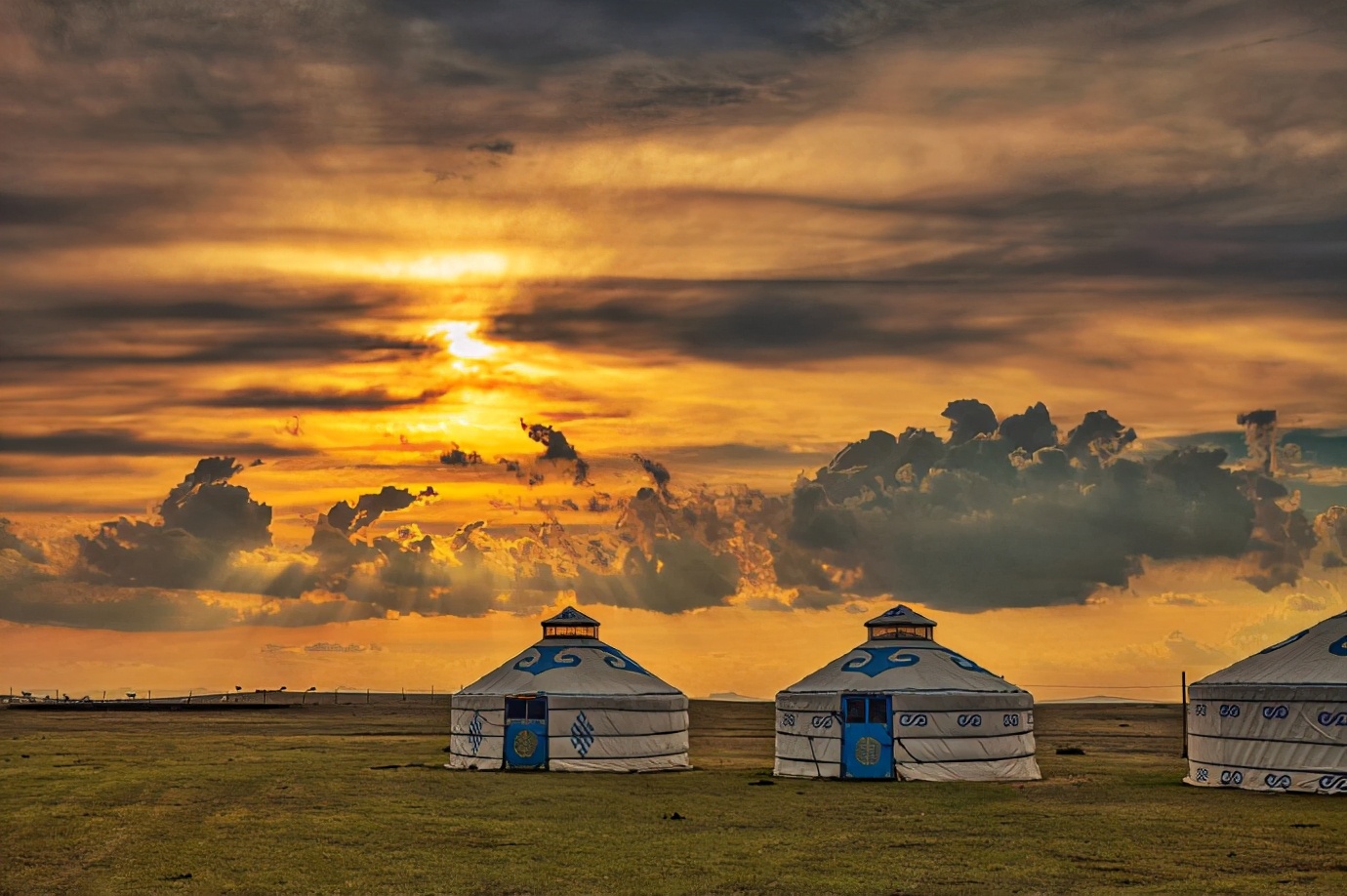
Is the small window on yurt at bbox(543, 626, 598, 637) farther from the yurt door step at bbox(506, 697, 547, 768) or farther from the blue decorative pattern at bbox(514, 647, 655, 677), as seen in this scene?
the yurt door step at bbox(506, 697, 547, 768)

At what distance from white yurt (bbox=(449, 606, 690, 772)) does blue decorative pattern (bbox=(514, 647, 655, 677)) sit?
1.0 inches

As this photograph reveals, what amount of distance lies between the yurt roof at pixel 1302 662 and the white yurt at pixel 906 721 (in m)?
4.96

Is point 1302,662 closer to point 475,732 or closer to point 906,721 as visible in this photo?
point 906,721

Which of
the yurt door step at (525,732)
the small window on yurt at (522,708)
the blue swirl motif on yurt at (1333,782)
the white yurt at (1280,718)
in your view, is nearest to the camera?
the blue swirl motif on yurt at (1333,782)

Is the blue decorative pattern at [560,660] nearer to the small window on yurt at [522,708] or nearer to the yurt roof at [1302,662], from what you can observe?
the small window on yurt at [522,708]

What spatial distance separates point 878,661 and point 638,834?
1382 centimetres

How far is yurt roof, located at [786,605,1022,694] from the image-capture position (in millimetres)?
35625

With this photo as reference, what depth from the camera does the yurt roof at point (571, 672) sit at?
129 ft

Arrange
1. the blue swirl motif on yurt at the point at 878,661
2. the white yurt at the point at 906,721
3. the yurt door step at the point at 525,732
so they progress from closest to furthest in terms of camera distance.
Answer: the white yurt at the point at 906,721 → the blue swirl motif on yurt at the point at 878,661 → the yurt door step at the point at 525,732

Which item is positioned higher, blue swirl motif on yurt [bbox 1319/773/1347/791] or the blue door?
the blue door

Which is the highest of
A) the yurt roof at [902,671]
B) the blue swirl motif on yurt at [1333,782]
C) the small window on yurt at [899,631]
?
the small window on yurt at [899,631]

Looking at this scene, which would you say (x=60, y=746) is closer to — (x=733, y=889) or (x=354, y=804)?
(x=354, y=804)

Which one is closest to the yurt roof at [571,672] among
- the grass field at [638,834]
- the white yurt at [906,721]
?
the grass field at [638,834]

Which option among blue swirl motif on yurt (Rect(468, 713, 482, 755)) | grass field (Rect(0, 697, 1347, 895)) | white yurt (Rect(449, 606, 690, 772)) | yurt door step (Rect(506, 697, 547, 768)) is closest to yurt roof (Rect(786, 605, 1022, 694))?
grass field (Rect(0, 697, 1347, 895))
